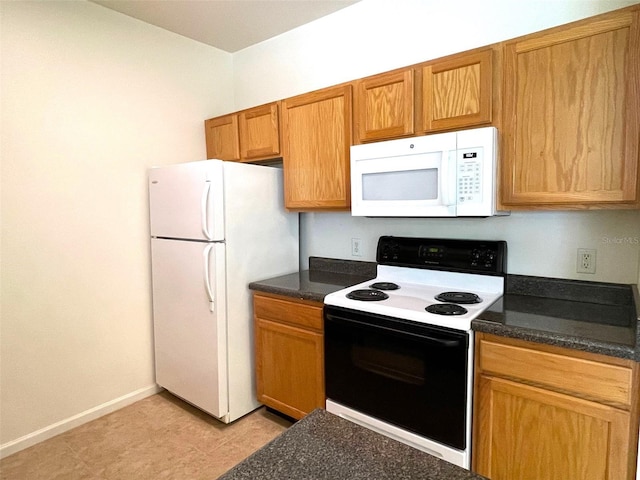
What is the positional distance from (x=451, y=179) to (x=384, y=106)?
0.58 metres

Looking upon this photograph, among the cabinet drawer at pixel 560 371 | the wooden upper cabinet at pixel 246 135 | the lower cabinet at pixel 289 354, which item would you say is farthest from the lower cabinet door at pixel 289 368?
the wooden upper cabinet at pixel 246 135

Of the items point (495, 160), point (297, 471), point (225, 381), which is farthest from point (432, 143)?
point (225, 381)

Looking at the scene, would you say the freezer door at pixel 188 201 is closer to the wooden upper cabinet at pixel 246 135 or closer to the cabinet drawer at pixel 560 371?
the wooden upper cabinet at pixel 246 135

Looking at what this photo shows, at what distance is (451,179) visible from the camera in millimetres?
1739

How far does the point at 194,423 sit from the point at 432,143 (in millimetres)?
2211

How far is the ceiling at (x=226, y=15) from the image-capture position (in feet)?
7.89

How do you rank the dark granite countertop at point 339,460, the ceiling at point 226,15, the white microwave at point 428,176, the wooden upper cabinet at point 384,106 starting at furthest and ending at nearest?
the ceiling at point 226,15 < the wooden upper cabinet at point 384,106 < the white microwave at point 428,176 < the dark granite countertop at point 339,460

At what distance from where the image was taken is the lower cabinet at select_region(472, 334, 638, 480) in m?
1.28

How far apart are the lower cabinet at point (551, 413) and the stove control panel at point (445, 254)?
57 cm

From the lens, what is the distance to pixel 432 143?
181 cm

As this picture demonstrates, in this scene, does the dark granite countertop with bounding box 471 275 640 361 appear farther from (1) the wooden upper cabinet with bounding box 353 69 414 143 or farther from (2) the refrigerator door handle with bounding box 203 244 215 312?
(2) the refrigerator door handle with bounding box 203 244 215 312

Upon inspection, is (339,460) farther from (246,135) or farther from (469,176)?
(246,135)

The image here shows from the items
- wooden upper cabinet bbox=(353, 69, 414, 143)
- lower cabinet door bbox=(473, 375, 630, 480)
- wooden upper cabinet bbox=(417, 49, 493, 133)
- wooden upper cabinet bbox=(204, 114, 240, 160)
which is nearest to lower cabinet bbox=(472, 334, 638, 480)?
lower cabinet door bbox=(473, 375, 630, 480)

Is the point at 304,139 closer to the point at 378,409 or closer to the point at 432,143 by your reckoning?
the point at 432,143
